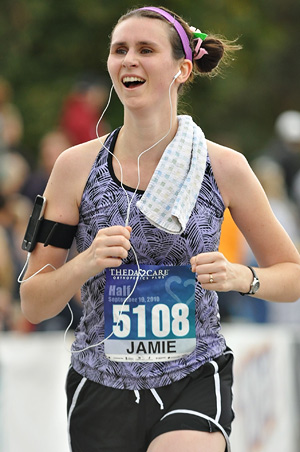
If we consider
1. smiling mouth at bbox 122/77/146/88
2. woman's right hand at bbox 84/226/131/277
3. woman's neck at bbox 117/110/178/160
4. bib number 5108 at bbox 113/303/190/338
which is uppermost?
smiling mouth at bbox 122/77/146/88

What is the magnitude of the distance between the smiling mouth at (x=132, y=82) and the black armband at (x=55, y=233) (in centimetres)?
61

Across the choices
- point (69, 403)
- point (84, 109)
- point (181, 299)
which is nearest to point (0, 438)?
point (69, 403)

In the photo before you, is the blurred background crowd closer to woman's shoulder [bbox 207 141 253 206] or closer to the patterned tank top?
woman's shoulder [bbox 207 141 253 206]

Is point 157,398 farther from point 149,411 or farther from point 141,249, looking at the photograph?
point 141,249

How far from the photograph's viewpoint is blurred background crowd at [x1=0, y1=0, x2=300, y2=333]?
346 inches

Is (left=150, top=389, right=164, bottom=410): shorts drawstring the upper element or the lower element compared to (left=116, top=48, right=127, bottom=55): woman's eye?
lower

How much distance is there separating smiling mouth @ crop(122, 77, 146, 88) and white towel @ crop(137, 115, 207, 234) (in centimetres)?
27

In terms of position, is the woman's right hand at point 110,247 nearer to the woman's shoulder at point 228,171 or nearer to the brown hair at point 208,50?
the woman's shoulder at point 228,171

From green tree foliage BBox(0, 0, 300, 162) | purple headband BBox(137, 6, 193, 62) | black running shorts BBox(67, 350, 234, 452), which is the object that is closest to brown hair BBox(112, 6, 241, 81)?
purple headband BBox(137, 6, 193, 62)

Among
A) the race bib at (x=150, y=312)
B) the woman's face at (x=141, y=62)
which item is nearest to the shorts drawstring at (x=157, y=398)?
the race bib at (x=150, y=312)

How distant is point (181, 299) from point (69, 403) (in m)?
0.67

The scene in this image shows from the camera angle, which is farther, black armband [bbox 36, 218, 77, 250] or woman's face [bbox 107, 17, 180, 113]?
black armband [bbox 36, 218, 77, 250]

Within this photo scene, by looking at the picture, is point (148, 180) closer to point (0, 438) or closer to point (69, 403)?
point (69, 403)

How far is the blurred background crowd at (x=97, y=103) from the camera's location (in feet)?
28.8
